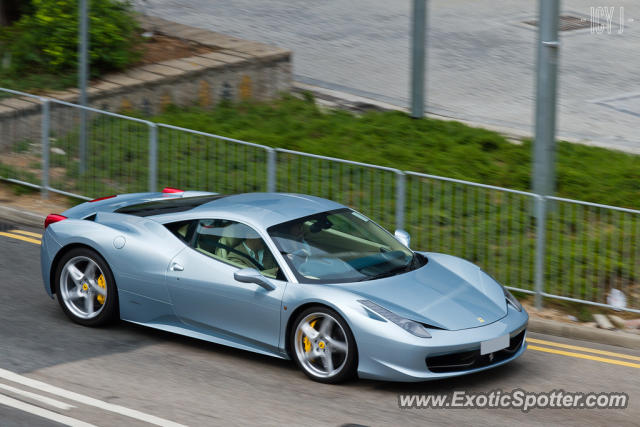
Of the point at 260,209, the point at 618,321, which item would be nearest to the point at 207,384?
the point at 260,209

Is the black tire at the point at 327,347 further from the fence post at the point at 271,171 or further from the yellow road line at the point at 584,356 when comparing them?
the fence post at the point at 271,171

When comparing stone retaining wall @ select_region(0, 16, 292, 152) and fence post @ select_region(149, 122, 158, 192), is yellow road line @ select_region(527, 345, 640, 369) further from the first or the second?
stone retaining wall @ select_region(0, 16, 292, 152)

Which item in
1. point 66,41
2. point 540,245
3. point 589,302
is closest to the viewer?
point 589,302

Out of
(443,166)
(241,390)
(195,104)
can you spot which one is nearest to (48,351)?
(241,390)

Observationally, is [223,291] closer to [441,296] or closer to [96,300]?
[96,300]

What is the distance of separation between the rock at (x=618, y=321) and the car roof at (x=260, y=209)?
9.68 feet

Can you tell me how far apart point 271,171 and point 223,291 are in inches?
155

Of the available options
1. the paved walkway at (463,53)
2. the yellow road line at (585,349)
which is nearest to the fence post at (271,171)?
the yellow road line at (585,349)

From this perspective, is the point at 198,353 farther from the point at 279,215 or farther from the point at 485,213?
the point at 485,213

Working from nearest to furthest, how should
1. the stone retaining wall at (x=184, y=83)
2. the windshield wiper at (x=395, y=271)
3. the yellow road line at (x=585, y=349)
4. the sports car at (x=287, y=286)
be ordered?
1. the sports car at (x=287, y=286)
2. the windshield wiper at (x=395, y=271)
3. the yellow road line at (x=585, y=349)
4. the stone retaining wall at (x=184, y=83)

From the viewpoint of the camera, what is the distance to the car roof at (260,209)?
8328mm

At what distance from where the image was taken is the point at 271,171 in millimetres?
11773

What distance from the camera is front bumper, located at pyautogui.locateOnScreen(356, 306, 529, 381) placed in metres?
7.27

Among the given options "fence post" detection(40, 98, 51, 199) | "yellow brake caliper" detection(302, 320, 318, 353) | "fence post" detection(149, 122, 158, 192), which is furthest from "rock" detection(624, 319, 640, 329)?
"fence post" detection(40, 98, 51, 199)
